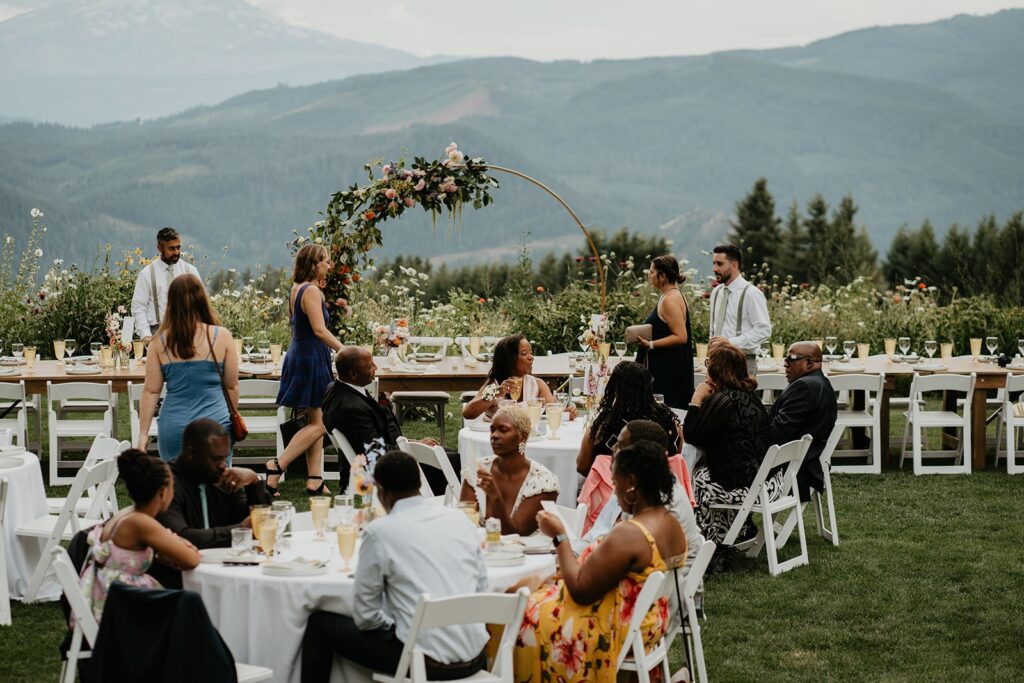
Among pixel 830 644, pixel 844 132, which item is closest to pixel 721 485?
pixel 830 644

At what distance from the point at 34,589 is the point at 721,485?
3.59 meters

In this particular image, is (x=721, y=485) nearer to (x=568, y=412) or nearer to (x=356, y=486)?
(x=568, y=412)

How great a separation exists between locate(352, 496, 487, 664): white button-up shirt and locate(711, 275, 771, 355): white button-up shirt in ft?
17.4

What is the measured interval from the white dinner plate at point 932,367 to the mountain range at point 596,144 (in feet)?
309

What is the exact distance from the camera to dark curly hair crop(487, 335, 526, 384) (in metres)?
7.43

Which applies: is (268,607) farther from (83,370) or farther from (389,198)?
(389,198)

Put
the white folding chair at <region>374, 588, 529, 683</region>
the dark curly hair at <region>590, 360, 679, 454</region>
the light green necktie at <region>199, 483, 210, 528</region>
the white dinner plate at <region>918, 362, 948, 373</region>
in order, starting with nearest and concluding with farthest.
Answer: the white folding chair at <region>374, 588, 529, 683</region> → the light green necktie at <region>199, 483, 210, 528</region> → the dark curly hair at <region>590, 360, 679, 454</region> → the white dinner plate at <region>918, 362, 948, 373</region>

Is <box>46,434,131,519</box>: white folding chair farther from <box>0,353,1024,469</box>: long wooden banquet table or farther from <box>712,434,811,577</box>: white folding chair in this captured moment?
<box>712,434,811,577</box>: white folding chair

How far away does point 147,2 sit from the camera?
597 feet

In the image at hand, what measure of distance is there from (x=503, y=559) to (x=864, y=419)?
5866mm

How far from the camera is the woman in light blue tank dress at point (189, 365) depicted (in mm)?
6027

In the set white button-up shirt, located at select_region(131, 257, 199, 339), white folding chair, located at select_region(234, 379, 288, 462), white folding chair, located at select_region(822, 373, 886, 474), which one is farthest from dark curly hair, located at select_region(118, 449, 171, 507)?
white folding chair, located at select_region(822, 373, 886, 474)

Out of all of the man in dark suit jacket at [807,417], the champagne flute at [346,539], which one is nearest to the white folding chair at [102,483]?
the champagne flute at [346,539]

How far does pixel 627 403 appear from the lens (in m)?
6.08
